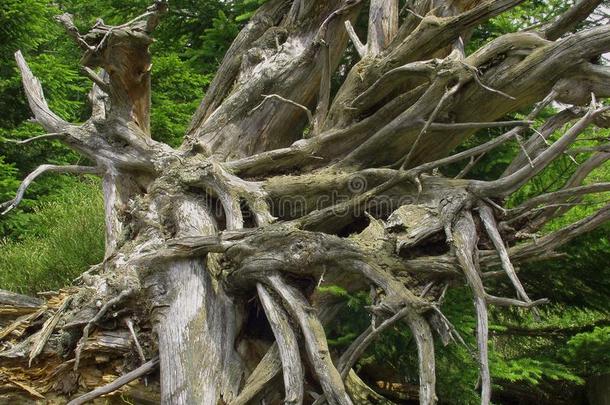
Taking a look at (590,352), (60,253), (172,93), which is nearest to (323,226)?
(590,352)

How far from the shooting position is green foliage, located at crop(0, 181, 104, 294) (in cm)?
834

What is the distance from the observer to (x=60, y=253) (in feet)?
27.6

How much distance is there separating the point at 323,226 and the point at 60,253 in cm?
483

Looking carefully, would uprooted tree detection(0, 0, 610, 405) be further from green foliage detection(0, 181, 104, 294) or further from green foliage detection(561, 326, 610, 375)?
green foliage detection(0, 181, 104, 294)

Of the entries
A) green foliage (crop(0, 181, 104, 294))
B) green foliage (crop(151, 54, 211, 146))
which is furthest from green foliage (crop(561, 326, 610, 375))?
green foliage (crop(151, 54, 211, 146))

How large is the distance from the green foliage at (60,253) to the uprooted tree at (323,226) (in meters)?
2.41

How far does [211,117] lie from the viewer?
654 centimetres

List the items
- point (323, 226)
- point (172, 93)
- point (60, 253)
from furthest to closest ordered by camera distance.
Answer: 1. point (172, 93)
2. point (60, 253)
3. point (323, 226)

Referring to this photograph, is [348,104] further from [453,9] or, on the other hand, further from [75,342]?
[75,342]

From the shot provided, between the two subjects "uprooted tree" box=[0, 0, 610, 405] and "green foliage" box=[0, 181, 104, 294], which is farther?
"green foliage" box=[0, 181, 104, 294]

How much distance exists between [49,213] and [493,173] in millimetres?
6882

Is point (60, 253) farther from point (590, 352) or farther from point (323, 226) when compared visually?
point (590, 352)

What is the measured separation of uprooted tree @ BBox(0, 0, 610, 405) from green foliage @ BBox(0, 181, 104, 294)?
2.41 metres

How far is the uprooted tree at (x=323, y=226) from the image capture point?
414cm
